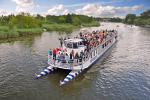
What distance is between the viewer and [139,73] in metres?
22.5

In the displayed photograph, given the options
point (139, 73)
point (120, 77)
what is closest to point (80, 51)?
point (120, 77)

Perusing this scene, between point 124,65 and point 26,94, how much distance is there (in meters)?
14.3

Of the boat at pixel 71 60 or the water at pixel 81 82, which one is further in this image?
the boat at pixel 71 60

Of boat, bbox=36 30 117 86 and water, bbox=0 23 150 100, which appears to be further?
boat, bbox=36 30 117 86

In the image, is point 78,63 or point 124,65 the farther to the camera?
point 124,65

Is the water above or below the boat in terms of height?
below

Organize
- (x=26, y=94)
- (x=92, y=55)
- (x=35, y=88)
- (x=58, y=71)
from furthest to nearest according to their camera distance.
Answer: (x=92, y=55) → (x=58, y=71) → (x=35, y=88) → (x=26, y=94)

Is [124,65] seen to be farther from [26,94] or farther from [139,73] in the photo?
[26,94]

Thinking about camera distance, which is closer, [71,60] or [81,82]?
[81,82]

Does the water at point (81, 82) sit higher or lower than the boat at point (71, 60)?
lower

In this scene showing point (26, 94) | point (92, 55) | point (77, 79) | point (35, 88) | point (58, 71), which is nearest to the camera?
point (26, 94)

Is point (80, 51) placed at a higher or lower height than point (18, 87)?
higher

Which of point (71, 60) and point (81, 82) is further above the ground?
point (71, 60)

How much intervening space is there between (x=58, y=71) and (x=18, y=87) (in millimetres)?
5628
